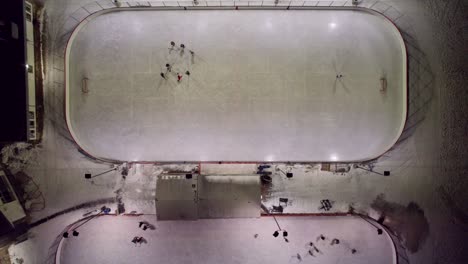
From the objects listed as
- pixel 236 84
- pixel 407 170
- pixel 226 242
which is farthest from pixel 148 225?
pixel 407 170

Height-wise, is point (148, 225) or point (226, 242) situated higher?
point (148, 225)

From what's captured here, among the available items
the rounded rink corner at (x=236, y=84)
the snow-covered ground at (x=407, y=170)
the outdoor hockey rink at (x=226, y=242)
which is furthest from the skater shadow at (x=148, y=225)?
the rounded rink corner at (x=236, y=84)

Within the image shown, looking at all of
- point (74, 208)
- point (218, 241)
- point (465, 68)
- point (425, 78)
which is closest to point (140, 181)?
point (74, 208)

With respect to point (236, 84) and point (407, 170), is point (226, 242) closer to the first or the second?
point (236, 84)

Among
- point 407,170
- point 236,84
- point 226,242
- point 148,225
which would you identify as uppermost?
point 236,84

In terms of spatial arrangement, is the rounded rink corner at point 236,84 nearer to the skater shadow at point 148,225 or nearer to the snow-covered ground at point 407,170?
the snow-covered ground at point 407,170

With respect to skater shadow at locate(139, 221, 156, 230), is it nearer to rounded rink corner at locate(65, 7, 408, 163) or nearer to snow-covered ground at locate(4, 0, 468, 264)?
snow-covered ground at locate(4, 0, 468, 264)
